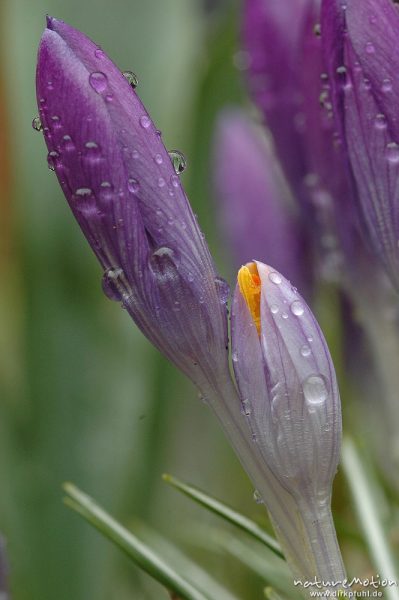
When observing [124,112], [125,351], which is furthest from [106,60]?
[125,351]

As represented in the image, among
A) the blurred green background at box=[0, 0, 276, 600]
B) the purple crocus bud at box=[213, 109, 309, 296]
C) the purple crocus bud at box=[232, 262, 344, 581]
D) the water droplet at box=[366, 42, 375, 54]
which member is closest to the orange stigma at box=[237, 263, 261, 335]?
the purple crocus bud at box=[232, 262, 344, 581]

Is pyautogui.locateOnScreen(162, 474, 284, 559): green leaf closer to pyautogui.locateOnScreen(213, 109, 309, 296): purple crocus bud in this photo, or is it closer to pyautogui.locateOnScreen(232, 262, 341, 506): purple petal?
pyautogui.locateOnScreen(232, 262, 341, 506): purple petal

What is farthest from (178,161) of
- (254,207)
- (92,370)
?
(92,370)

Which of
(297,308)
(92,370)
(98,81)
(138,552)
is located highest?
(98,81)

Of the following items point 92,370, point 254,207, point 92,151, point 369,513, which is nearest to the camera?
point 92,151

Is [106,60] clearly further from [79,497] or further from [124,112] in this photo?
[79,497]

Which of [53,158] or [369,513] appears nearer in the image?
[53,158]

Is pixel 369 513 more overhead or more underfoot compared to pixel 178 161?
more underfoot

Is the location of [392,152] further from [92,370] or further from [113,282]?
[92,370]

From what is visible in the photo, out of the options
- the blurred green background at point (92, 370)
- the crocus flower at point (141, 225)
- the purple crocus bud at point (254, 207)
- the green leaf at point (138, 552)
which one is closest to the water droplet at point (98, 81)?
the crocus flower at point (141, 225)
